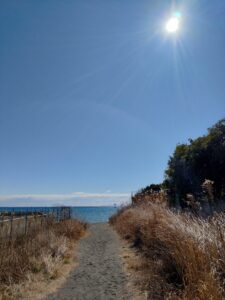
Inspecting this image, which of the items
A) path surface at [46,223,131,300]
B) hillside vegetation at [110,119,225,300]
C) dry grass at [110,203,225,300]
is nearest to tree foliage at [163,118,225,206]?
hillside vegetation at [110,119,225,300]

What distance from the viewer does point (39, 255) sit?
10.1 meters

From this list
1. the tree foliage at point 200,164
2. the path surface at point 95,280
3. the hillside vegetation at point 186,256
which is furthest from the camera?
the tree foliage at point 200,164

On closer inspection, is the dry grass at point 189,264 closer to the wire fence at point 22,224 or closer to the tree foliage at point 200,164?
the wire fence at point 22,224

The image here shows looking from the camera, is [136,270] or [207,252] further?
[136,270]

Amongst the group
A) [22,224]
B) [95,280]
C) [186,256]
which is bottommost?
Answer: [95,280]

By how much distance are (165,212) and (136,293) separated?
3260 millimetres

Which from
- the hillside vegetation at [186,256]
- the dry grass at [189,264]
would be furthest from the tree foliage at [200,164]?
the dry grass at [189,264]

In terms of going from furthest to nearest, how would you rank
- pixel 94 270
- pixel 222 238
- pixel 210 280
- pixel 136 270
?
pixel 94 270 < pixel 136 270 < pixel 222 238 < pixel 210 280

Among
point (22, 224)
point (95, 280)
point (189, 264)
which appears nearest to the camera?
point (189, 264)

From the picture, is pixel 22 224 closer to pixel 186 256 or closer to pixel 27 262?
pixel 27 262

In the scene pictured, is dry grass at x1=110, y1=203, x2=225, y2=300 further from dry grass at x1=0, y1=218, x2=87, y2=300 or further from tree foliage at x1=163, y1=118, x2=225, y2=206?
tree foliage at x1=163, y1=118, x2=225, y2=206

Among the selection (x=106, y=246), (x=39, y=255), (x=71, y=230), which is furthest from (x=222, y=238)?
(x=71, y=230)

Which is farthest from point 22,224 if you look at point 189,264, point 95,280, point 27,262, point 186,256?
point 189,264

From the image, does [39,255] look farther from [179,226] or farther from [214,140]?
[214,140]
